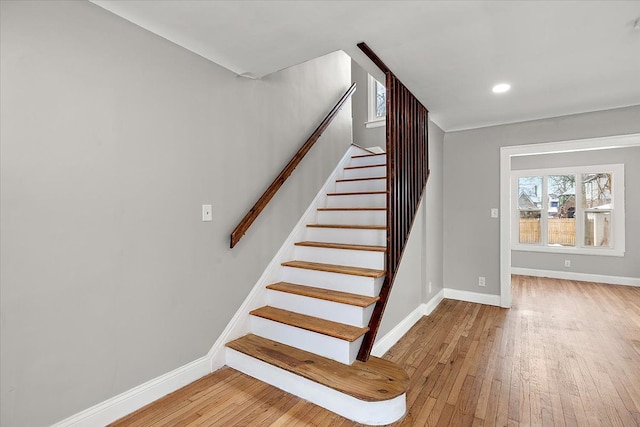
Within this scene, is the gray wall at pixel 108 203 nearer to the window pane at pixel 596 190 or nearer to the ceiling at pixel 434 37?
the ceiling at pixel 434 37

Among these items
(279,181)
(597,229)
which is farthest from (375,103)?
(597,229)

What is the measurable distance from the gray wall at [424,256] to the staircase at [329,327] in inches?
17.0

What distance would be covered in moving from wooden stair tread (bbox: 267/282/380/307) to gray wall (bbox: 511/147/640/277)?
16.8 feet

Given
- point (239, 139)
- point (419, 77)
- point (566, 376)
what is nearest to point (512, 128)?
point (419, 77)

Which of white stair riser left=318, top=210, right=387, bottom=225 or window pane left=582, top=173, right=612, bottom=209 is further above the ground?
window pane left=582, top=173, right=612, bottom=209

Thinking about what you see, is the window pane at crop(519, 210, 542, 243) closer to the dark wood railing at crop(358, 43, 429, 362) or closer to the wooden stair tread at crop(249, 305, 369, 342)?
the dark wood railing at crop(358, 43, 429, 362)

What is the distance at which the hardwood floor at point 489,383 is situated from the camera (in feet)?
5.97

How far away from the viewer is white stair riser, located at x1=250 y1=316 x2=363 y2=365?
6.86 feet

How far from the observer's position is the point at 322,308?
2.38 m

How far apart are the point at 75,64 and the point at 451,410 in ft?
9.08

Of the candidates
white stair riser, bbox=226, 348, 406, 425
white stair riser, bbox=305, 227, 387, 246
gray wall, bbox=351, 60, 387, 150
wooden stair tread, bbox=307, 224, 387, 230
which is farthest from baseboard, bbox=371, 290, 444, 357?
gray wall, bbox=351, 60, 387, 150

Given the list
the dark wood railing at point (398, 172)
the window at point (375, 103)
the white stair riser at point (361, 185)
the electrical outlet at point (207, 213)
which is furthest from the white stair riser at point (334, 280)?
the window at point (375, 103)

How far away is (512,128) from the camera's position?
12.8ft

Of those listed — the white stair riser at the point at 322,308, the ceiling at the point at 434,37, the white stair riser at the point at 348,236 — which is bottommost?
the white stair riser at the point at 322,308
